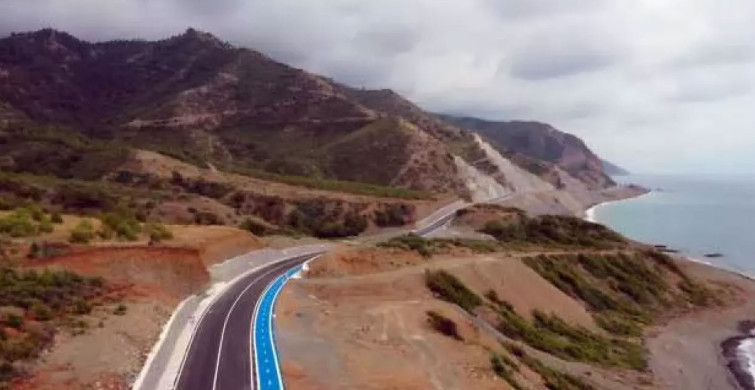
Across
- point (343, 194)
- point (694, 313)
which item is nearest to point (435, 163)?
point (343, 194)

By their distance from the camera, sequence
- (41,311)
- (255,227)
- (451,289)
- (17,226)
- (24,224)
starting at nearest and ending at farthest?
1. (41,311)
2. (17,226)
3. (24,224)
4. (451,289)
5. (255,227)

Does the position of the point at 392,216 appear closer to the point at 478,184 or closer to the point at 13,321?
the point at 478,184

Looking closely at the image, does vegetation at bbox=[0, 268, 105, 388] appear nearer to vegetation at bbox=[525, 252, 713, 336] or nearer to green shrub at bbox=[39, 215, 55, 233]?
green shrub at bbox=[39, 215, 55, 233]

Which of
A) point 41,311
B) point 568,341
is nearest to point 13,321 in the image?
point 41,311

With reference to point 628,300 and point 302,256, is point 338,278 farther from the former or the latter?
point 628,300

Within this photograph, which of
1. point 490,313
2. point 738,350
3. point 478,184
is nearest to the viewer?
point 490,313

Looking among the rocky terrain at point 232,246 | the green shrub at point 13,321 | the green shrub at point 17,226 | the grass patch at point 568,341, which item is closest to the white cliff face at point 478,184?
the rocky terrain at point 232,246
